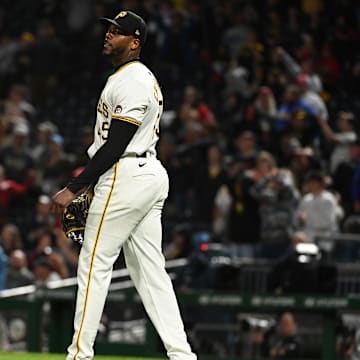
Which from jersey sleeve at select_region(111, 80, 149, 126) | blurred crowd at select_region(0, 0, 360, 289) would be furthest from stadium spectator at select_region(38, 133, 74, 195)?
jersey sleeve at select_region(111, 80, 149, 126)

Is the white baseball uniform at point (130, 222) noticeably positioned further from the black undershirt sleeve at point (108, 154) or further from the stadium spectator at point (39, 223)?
the stadium spectator at point (39, 223)

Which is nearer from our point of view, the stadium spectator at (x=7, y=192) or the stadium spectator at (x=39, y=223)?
the stadium spectator at (x=39, y=223)

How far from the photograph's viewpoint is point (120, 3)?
1966 centimetres

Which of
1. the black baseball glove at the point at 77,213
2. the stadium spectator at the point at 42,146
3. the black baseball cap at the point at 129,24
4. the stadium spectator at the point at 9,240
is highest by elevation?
the black baseball cap at the point at 129,24

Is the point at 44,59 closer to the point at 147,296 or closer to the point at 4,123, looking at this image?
the point at 4,123

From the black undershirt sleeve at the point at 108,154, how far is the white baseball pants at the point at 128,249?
15 centimetres

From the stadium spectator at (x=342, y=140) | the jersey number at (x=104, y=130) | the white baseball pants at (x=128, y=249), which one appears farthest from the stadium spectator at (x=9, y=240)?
the jersey number at (x=104, y=130)

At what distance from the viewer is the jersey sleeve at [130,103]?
612cm

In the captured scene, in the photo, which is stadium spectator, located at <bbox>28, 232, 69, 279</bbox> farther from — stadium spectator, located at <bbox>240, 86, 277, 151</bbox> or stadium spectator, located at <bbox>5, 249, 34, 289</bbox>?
stadium spectator, located at <bbox>240, 86, 277, 151</bbox>

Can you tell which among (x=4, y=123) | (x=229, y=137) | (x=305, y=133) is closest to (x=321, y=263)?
(x=305, y=133)

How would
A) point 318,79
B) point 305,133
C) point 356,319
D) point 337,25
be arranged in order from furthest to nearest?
point 337,25 → point 318,79 → point 305,133 → point 356,319

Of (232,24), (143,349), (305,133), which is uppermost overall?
(232,24)

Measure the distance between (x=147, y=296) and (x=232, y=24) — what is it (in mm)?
12293

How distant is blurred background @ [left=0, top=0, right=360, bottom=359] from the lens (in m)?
10.5
